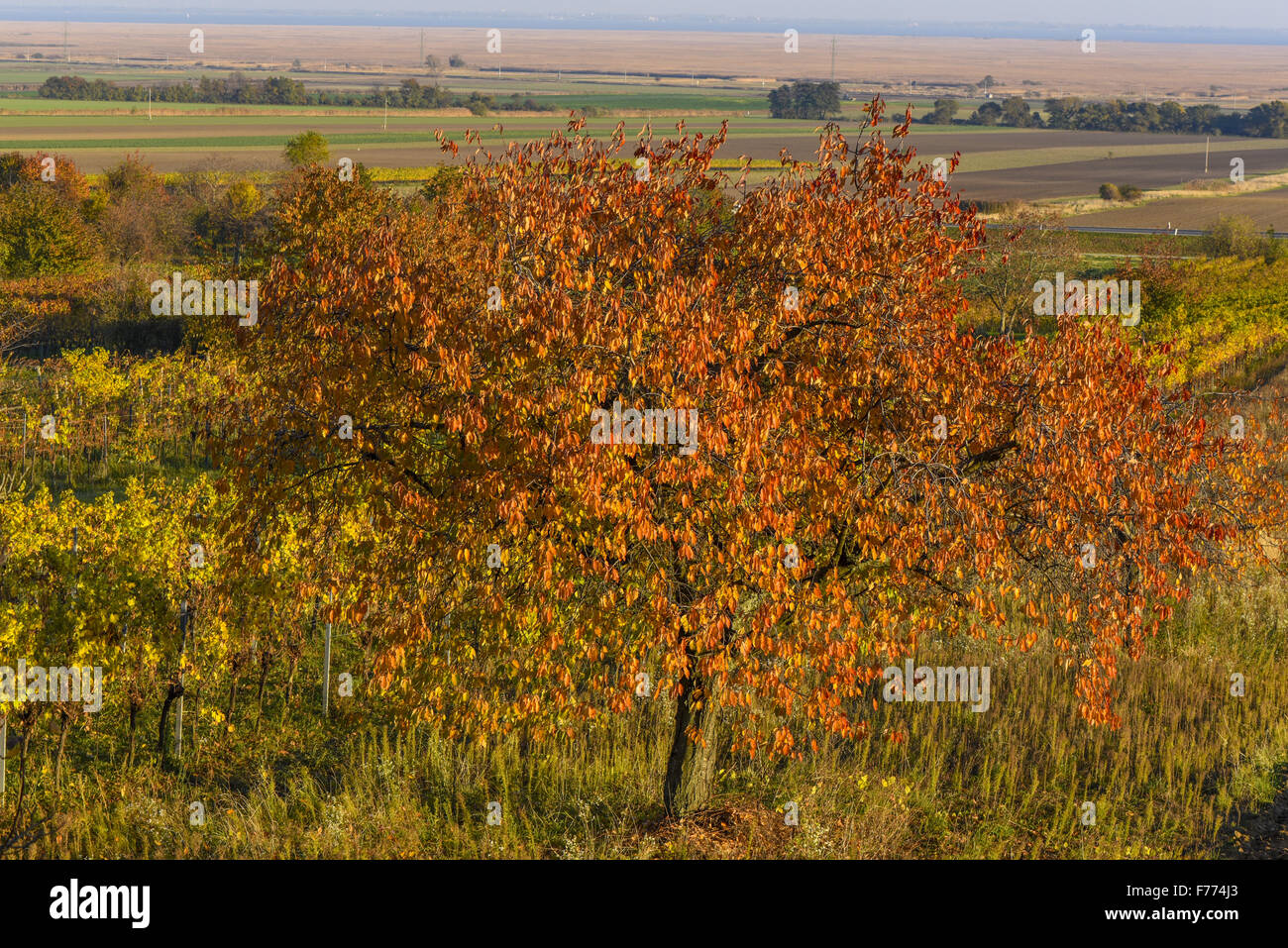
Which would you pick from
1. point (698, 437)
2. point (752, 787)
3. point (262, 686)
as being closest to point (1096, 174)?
point (262, 686)

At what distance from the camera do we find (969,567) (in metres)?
11.1

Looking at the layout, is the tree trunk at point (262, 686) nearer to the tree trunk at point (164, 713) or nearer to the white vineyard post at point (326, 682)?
the white vineyard post at point (326, 682)

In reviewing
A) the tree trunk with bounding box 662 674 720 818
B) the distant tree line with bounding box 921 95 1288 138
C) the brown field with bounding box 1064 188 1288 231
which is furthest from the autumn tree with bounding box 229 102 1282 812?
the distant tree line with bounding box 921 95 1288 138

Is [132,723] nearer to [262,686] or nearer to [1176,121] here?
[262,686]

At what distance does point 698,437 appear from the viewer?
9469 mm

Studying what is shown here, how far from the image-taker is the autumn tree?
31.9 feet

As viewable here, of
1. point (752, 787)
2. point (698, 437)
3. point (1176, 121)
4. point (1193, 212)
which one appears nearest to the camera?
point (698, 437)

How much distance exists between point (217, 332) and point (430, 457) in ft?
78.3

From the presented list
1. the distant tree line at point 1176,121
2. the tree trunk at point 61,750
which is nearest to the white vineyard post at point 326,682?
the tree trunk at point 61,750

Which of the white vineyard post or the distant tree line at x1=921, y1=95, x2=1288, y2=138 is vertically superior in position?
the distant tree line at x1=921, y1=95, x2=1288, y2=138

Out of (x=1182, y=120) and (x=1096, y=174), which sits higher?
(x=1182, y=120)

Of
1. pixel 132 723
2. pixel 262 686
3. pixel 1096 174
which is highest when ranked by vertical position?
pixel 1096 174

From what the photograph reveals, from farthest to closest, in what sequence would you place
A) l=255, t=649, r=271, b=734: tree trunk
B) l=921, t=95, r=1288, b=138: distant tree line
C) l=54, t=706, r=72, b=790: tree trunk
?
l=921, t=95, r=1288, b=138: distant tree line, l=255, t=649, r=271, b=734: tree trunk, l=54, t=706, r=72, b=790: tree trunk

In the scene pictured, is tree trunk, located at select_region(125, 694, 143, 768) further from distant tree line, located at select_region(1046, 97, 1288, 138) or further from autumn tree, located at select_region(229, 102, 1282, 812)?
distant tree line, located at select_region(1046, 97, 1288, 138)
